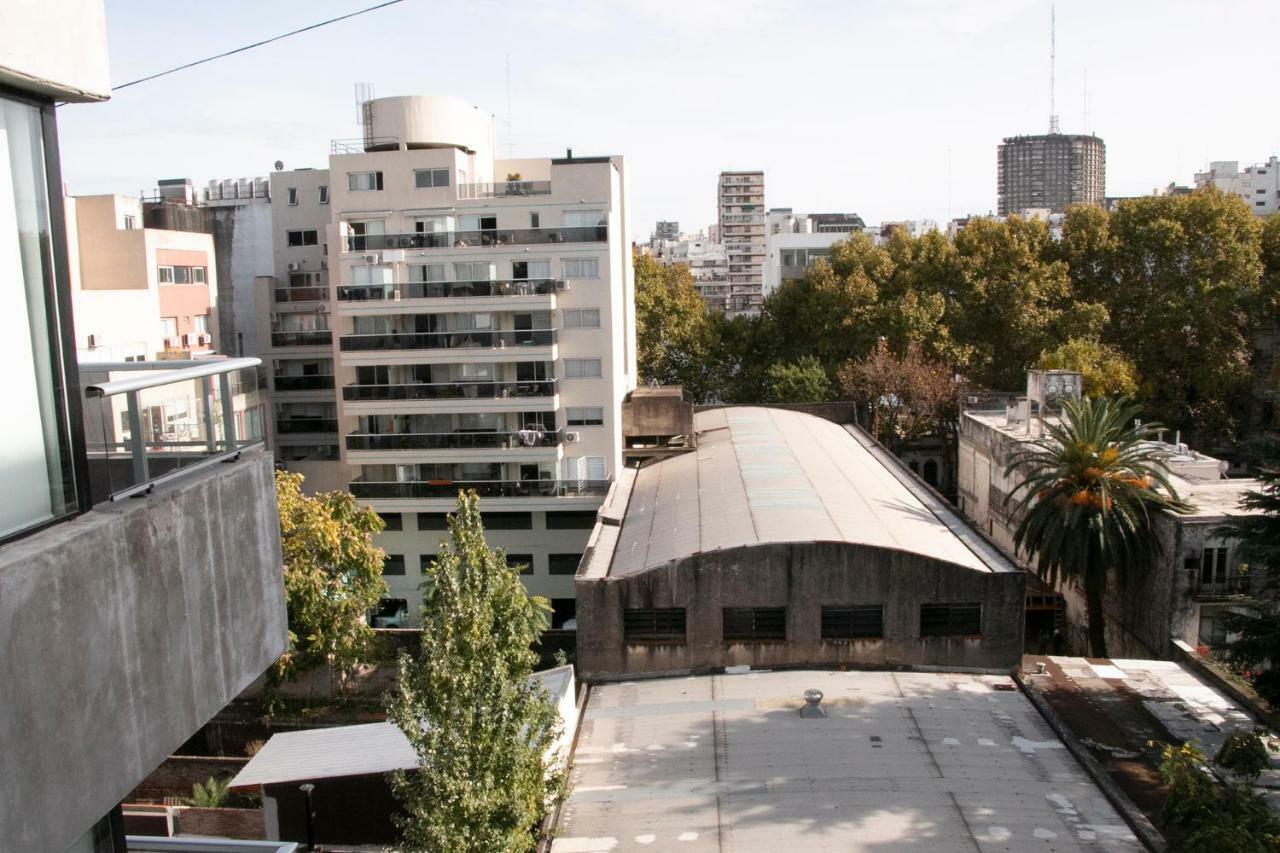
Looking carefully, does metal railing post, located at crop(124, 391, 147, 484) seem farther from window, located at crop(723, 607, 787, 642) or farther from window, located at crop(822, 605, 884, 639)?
window, located at crop(822, 605, 884, 639)

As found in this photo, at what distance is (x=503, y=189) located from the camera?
1545 inches

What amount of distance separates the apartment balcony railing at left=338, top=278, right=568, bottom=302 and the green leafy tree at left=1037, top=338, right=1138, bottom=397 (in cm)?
2288

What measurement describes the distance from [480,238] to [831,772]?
25.1 m

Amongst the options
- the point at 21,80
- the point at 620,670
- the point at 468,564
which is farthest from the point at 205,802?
the point at 21,80

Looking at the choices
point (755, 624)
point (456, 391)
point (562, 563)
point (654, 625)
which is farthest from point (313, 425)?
point (755, 624)

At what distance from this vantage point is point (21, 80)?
3895 mm

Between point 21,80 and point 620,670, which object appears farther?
point 620,670

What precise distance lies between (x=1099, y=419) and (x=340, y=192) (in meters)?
26.6

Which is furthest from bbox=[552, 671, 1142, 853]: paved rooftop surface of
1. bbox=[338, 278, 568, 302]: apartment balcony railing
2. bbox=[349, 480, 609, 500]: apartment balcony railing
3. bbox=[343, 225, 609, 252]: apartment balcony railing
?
bbox=[343, 225, 609, 252]: apartment balcony railing

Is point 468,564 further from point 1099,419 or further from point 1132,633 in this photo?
point 1132,633

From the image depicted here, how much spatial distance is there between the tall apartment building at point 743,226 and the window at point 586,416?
108 metres

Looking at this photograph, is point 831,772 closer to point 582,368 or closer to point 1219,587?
point 1219,587

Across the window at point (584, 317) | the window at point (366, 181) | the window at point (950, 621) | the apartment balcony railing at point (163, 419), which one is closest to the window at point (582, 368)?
the window at point (584, 317)

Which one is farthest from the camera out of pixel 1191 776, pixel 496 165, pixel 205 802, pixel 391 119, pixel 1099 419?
pixel 496 165
